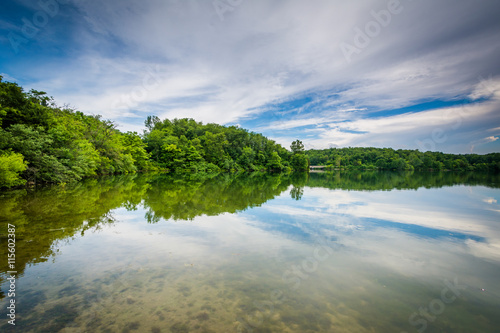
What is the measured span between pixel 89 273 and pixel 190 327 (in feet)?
10.1

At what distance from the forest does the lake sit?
414 inches

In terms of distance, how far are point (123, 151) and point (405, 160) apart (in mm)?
101914

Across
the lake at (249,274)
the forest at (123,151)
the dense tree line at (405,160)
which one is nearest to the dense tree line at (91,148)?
the forest at (123,151)

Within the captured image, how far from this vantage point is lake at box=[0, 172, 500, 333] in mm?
3453

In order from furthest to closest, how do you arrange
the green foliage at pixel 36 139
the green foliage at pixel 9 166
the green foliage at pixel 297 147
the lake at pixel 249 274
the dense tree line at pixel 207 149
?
the green foliage at pixel 297 147 < the dense tree line at pixel 207 149 < the green foliage at pixel 36 139 < the green foliage at pixel 9 166 < the lake at pixel 249 274

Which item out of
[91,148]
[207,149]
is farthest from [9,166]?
[207,149]

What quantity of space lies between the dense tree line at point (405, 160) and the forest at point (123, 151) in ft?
1.05

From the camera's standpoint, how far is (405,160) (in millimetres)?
93188

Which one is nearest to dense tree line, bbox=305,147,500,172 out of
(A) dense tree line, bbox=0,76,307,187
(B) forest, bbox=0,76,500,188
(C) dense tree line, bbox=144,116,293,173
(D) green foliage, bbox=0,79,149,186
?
(B) forest, bbox=0,76,500,188

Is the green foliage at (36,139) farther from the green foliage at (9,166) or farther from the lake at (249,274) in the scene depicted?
the lake at (249,274)

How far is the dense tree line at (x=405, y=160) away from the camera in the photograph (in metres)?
86.9

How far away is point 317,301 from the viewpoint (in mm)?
3973

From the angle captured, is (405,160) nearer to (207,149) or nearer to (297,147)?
(297,147)

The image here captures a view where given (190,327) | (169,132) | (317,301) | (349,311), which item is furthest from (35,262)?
(169,132)
